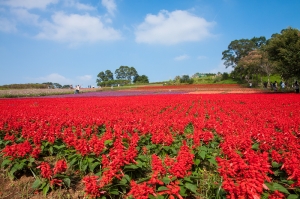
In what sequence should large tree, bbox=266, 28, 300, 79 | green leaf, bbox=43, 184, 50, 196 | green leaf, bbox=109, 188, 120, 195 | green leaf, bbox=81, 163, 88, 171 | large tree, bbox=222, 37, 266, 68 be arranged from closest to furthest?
green leaf, bbox=109, 188, 120, 195 < green leaf, bbox=43, 184, 50, 196 < green leaf, bbox=81, 163, 88, 171 < large tree, bbox=266, 28, 300, 79 < large tree, bbox=222, 37, 266, 68

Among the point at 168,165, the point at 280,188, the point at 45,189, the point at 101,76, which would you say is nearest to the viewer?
the point at 280,188

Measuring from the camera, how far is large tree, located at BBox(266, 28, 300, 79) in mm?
26070

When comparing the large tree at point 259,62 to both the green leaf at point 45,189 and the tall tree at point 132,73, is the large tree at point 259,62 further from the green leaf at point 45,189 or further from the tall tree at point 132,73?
the tall tree at point 132,73

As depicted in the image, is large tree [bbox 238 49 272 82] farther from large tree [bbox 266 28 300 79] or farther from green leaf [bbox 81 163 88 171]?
green leaf [bbox 81 163 88 171]

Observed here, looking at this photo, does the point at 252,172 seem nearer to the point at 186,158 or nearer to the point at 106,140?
the point at 186,158

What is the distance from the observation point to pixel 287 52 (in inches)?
1045

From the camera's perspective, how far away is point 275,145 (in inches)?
184

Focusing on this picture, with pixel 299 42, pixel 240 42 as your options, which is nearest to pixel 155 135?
pixel 299 42

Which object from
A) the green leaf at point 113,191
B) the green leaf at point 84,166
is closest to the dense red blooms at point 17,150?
the green leaf at point 84,166

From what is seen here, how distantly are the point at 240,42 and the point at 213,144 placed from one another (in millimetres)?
77731

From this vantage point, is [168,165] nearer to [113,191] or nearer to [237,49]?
[113,191]

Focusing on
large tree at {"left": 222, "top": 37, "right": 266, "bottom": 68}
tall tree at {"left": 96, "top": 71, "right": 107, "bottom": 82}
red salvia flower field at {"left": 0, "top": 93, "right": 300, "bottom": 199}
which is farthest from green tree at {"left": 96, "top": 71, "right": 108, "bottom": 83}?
red salvia flower field at {"left": 0, "top": 93, "right": 300, "bottom": 199}

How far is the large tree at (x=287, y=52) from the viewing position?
85.5 ft

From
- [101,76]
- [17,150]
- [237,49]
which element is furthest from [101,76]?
[17,150]
